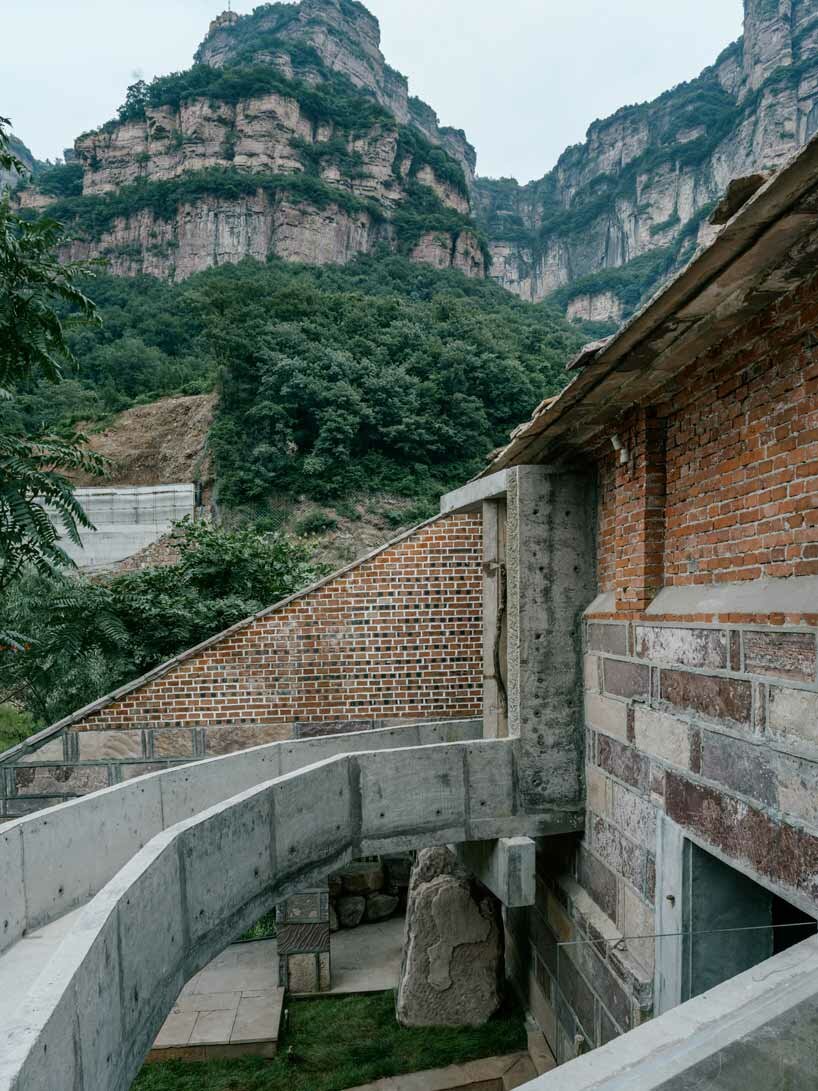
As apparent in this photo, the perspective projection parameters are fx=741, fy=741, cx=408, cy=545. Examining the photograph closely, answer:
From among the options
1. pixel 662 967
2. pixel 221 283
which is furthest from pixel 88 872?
pixel 221 283

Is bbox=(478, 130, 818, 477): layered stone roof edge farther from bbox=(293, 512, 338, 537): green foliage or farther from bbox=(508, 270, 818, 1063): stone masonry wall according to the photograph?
bbox=(293, 512, 338, 537): green foliage

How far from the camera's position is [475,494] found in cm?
712

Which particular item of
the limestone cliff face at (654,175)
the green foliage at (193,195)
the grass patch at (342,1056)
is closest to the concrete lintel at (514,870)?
the grass patch at (342,1056)

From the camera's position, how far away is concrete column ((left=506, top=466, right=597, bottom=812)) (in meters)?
5.80

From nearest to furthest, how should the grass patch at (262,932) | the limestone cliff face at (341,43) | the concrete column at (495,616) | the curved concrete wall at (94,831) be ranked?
1. the curved concrete wall at (94,831)
2. the concrete column at (495,616)
3. the grass patch at (262,932)
4. the limestone cliff face at (341,43)

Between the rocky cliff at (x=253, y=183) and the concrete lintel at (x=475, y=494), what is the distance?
2163 inches

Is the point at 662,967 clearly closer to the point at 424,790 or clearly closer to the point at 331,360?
the point at 424,790

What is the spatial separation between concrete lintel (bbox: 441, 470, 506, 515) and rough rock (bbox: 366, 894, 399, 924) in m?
5.42

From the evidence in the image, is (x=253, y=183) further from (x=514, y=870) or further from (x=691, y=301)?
(x=691, y=301)

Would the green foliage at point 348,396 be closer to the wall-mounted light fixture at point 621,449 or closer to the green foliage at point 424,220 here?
the wall-mounted light fixture at point 621,449

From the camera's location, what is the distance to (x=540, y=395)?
34.1 meters

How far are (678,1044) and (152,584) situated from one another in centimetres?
1020

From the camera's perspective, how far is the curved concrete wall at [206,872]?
2492mm

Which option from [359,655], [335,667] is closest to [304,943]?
[335,667]
